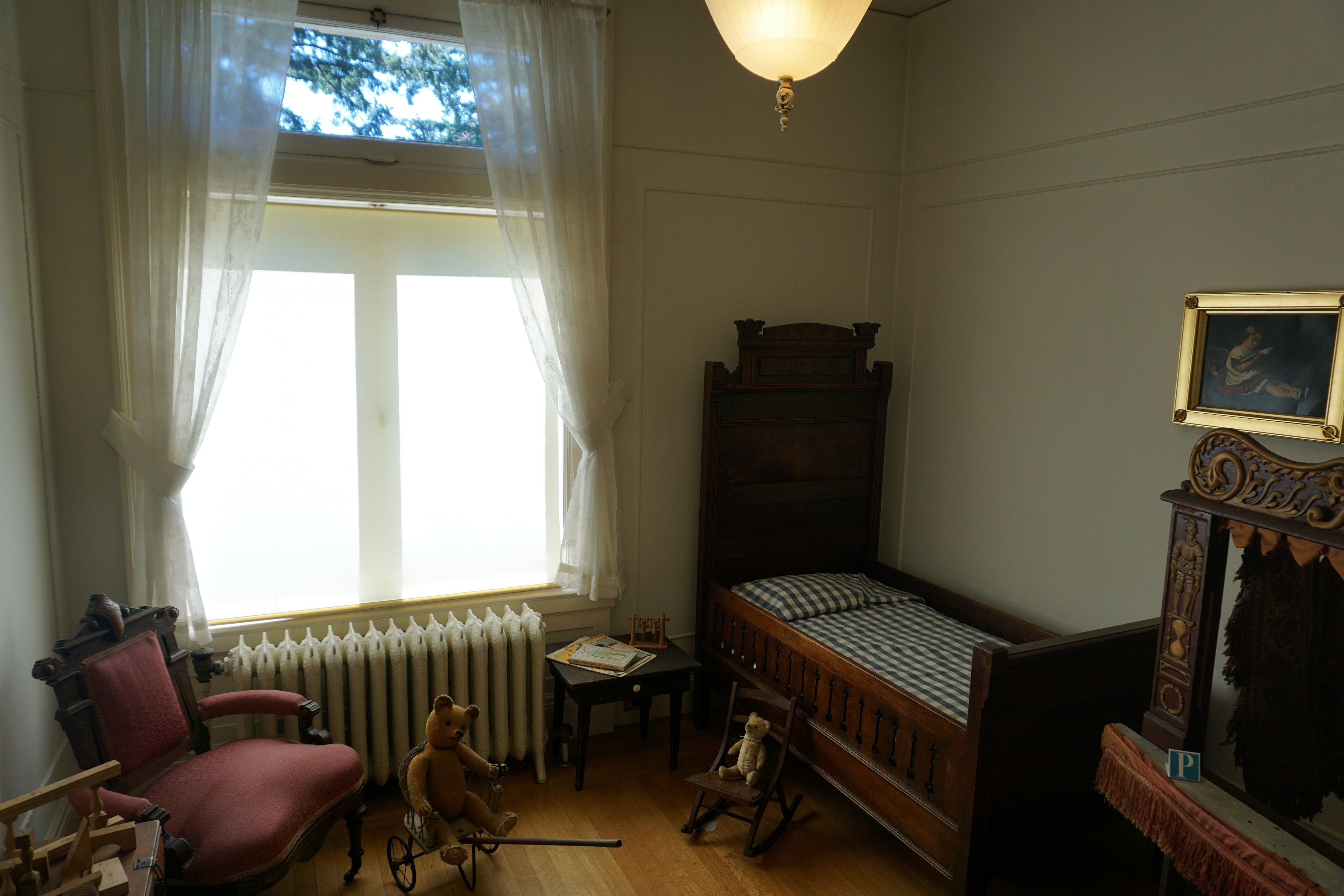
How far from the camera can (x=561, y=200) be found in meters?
3.50

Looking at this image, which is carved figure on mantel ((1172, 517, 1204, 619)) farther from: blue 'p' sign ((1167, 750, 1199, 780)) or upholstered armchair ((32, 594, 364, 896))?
upholstered armchair ((32, 594, 364, 896))

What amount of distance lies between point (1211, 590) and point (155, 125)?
366 cm

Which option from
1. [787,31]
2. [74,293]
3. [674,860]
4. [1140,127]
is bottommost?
[674,860]

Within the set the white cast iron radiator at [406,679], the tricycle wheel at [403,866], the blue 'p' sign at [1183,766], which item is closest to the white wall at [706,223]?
the white cast iron radiator at [406,679]

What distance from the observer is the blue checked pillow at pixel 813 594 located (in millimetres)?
3715

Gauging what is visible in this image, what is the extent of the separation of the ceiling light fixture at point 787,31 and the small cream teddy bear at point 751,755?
2308mm

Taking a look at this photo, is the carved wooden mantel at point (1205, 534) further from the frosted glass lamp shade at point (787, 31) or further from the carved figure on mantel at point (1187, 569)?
the frosted glass lamp shade at point (787, 31)

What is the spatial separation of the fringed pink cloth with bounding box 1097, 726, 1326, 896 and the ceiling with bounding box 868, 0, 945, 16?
11.0ft

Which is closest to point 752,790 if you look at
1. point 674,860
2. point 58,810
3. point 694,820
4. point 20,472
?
point 694,820

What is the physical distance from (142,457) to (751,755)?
253 cm

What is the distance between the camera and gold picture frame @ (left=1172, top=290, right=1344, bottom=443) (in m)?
2.55

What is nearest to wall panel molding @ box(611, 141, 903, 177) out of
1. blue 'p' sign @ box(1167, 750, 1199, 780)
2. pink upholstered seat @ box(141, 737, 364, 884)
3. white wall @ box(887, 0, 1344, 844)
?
white wall @ box(887, 0, 1344, 844)

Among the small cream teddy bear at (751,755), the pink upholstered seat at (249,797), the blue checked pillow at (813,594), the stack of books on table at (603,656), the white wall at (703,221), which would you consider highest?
the white wall at (703,221)

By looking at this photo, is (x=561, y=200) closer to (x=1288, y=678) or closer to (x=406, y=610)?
(x=406, y=610)
